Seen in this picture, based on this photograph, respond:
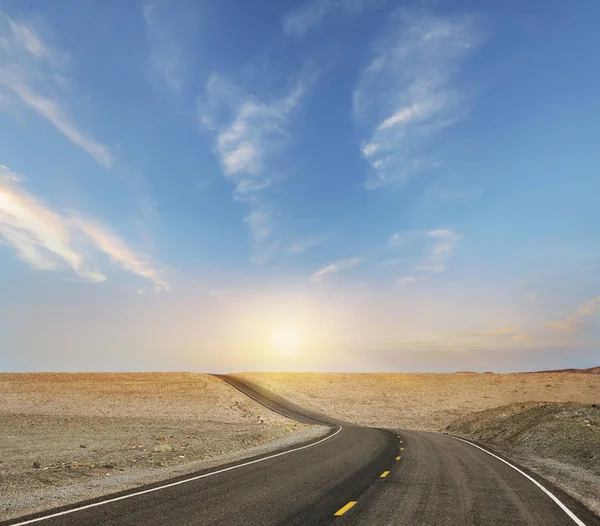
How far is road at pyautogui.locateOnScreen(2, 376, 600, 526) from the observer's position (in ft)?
30.8

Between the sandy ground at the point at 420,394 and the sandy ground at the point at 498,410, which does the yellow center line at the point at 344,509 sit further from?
the sandy ground at the point at 420,394

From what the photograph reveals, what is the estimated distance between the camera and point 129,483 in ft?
44.1

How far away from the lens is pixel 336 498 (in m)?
11.2

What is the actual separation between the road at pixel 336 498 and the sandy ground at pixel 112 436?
1.99 metres

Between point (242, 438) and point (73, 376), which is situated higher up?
point (73, 376)

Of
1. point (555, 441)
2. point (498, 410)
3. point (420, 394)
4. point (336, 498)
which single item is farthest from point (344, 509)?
point (420, 394)

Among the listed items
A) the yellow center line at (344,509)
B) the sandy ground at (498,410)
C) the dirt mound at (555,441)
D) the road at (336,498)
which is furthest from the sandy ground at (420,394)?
the yellow center line at (344,509)

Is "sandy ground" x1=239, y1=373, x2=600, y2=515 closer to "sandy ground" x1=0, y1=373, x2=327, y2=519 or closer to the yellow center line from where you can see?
the yellow center line

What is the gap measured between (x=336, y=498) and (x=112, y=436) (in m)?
23.5

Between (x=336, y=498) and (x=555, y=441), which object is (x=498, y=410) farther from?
(x=336, y=498)

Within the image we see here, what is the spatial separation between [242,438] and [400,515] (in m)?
21.5

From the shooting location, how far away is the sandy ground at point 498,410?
22234 mm

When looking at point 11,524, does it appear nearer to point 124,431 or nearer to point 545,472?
point 545,472

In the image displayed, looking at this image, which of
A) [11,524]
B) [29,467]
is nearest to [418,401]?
[29,467]
